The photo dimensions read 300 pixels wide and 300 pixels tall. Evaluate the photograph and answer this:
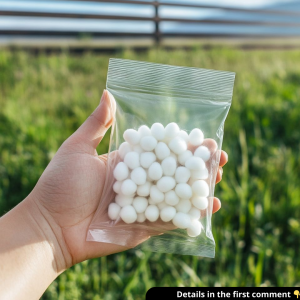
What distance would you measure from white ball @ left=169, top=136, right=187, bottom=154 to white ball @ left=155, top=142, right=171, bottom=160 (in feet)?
0.05

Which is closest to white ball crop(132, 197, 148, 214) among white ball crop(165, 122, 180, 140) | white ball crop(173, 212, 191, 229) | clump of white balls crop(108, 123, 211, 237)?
clump of white balls crop(108, 123, 211, 237)

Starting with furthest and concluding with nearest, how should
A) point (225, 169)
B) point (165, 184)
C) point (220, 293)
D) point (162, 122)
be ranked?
1. point (225, 169)
2. point (220, 293)
3. point (162, 122)
4. point (165, 184)

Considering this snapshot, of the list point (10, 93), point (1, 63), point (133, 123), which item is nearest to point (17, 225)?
point (133, 123)

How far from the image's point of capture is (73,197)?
3.77 ft

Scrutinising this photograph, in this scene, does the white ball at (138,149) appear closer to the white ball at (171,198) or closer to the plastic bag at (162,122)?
the plastic bag at (162,122)

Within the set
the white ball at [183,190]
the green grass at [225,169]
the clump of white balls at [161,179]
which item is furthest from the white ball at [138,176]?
the green grass at [225,169]

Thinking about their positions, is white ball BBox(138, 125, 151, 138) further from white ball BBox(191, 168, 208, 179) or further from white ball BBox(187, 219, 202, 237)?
white ball BBox(187, 219, 202, 237)

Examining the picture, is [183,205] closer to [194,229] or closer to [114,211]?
[194,229]

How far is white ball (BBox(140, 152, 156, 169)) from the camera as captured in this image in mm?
1103

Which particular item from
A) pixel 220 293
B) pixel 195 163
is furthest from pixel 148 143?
pixel 220 293

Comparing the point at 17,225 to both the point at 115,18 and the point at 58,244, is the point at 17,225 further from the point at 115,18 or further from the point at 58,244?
the point at 115,18

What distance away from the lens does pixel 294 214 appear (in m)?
1.72

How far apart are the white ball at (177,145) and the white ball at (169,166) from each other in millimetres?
30

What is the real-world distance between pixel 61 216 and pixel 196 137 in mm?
506
